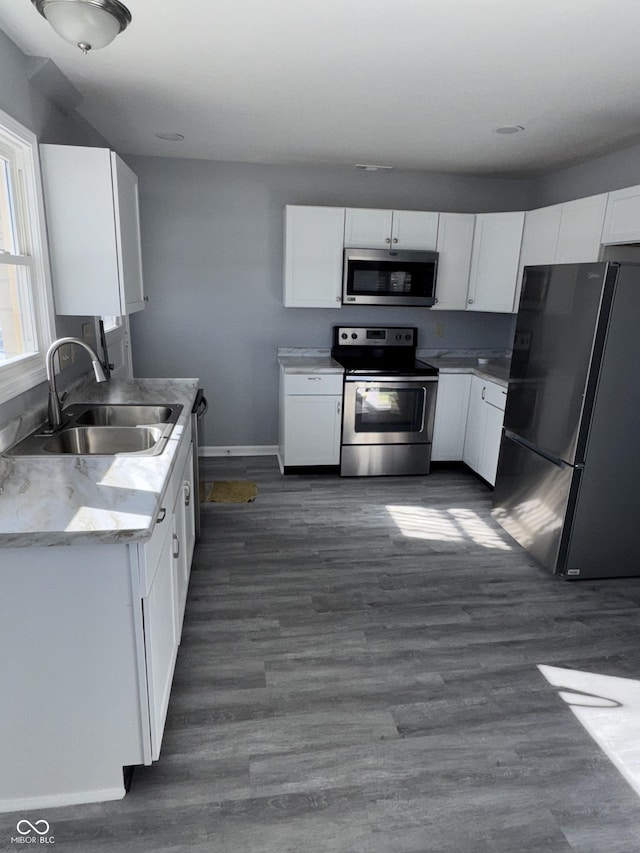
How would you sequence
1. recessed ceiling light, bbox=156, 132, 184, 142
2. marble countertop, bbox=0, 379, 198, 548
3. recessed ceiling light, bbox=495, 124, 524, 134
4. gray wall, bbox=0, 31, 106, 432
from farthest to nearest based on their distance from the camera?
1. recessed ceiling light, bbox=156, 132, 184, 142
2. recessed ceiling light, bbox=495, 124, 524, 134
3. gray wall, bbox=0, 31, 106, 432
4. marble countertop, bbox=0, 379, 198, 548

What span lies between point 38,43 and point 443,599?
9.86 ft

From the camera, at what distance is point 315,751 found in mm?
1736

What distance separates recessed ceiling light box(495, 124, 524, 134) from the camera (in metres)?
2.93

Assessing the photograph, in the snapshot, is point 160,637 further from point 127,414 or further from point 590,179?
point 590,179

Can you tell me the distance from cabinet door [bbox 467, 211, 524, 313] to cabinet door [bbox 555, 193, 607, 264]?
0.53 metres

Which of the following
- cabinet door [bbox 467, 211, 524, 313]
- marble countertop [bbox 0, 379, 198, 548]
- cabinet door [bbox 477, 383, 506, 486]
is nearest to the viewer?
marble countertop [bbox 0, 379, 198, 548]

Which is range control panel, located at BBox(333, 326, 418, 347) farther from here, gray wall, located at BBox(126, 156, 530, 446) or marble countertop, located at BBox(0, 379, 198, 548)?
marble countertop, located at BBox(0, 379, 198, 548)

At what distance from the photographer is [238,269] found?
14.0 ft

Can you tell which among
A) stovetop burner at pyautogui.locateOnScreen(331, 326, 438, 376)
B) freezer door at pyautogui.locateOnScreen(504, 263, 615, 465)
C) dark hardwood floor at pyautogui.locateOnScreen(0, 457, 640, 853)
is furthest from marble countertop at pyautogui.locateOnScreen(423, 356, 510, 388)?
dark hardwood floor at pyautogui.locateOnScreen(0, 457, 640, 853)

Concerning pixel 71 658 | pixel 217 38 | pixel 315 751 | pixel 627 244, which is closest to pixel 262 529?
pixel 315 751

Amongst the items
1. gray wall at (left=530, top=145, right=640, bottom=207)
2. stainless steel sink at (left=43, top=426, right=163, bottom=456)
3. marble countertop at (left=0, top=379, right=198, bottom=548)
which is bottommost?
stainless steel sink at (left=43, top=426, right=163, bottom=456)

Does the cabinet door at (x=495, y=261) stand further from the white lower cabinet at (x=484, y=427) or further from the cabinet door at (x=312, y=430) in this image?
the cabinet door at (x=312, y=430)

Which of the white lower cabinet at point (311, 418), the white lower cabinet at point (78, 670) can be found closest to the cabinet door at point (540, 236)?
the white lower cabinet at point (311, 418)

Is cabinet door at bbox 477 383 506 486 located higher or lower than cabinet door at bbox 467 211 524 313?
lower
